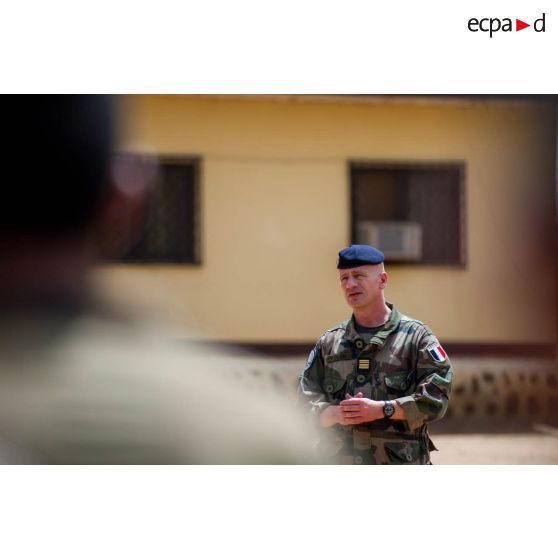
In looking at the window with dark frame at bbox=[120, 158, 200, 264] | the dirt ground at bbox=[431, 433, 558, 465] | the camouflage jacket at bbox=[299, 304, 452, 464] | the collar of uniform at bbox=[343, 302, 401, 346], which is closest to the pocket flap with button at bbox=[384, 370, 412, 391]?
the camouflage jacket at bbox=[299, 304, 452, 464]

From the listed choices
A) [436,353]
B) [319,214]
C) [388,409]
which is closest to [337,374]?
[388,409]

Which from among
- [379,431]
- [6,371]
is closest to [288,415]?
[6,371]

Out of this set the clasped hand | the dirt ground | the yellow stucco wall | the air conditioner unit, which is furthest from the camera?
the air conditioner unit

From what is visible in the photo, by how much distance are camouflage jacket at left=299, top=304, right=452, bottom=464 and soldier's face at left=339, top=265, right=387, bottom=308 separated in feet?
0.41

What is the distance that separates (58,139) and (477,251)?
13.1 feet

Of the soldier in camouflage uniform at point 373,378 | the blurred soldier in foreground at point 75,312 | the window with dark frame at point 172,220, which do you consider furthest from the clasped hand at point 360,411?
the window with dark frame at point 172,220

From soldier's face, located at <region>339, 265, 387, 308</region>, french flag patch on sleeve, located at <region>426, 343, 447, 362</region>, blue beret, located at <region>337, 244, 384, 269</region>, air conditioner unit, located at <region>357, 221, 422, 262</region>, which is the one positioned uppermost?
air conditioner unit, located at <region>357, 221, 422, 262</region>

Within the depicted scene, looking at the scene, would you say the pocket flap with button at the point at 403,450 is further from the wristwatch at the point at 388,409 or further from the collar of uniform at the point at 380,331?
the collar of uniform at the point at 380,331

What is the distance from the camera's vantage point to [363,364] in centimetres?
296

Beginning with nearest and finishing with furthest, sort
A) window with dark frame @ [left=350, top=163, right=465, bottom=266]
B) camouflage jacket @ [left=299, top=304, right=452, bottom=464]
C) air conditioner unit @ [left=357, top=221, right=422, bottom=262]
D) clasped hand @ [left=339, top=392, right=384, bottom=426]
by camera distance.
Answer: clasped hand @ [left=339, top=392, right=384, bottom=426], camouflage jacket @ [left=299, top=304, right=452, bottom=464], air conditioner unit @ [left=357, top=221, right=422, bottom=262], window with dark frame @ [left=350, top=163, right=465, bottom=266]

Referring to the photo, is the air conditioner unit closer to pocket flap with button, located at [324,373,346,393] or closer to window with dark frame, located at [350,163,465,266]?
window with dark frame, located at [350,163,465,266]

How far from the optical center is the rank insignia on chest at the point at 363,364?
296cm

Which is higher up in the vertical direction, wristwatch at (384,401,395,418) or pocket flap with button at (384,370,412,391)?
pocket flap with button at (384,370,412,391)

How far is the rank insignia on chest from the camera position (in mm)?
2961
